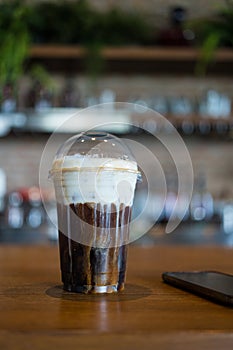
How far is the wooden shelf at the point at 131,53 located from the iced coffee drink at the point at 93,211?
277cm

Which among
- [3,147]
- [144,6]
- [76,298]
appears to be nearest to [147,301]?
[76,298]

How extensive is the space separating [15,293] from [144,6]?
3.47 meters

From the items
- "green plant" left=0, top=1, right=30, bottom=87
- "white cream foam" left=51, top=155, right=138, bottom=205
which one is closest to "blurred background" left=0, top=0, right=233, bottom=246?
"green plant" left=0, top=1, right=30, bottom=87

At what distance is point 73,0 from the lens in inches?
155

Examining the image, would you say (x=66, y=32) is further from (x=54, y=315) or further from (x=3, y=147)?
(x=54, y=315)

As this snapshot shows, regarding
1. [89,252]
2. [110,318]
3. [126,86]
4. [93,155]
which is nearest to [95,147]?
[93,155]

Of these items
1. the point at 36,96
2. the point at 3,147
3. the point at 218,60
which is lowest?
the point at 3,147

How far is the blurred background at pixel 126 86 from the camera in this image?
3504mm

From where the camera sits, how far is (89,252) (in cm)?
82

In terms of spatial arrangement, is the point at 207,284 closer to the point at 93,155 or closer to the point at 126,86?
the point at 93,155

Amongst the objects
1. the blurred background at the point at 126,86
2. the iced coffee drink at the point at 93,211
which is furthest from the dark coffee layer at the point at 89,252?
the blurred background at the point at 126,86

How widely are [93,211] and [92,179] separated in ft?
0.15

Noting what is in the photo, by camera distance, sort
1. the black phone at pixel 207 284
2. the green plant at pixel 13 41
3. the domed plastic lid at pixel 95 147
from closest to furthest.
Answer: the black phone at pixel 207 284
the domed plastic lid at pixel 95 147
the green plant at pixel 13 41

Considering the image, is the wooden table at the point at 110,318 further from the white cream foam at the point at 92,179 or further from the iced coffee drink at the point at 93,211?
the white cream foam at the point at 92,179
